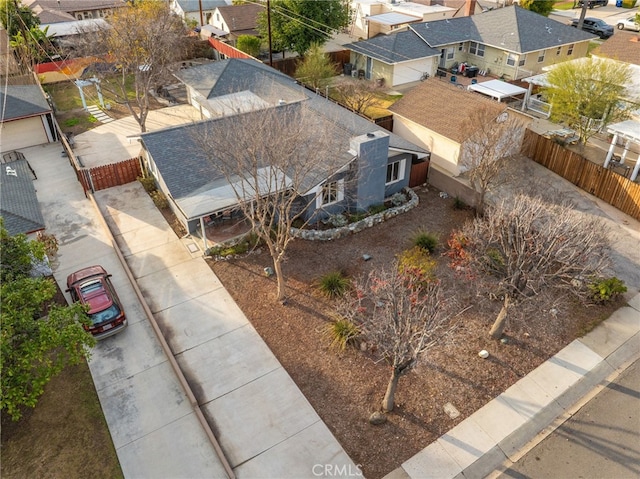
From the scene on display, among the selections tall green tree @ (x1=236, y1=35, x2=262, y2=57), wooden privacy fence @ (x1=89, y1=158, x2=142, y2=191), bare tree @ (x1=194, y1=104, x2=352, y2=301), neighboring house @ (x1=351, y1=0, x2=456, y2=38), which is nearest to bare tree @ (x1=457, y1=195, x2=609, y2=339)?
bare tree @ (x1=194, y1=104, x2=352, y2=301)

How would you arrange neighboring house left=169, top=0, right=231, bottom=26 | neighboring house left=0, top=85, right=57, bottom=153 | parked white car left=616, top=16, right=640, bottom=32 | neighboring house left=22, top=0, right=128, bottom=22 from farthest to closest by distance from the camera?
neighboring house left=169, top=0, right=231, bottom=26
neighboring house left=22, top=0, right=128, bottom=22
parked white car left=616, top=16, right=640, bottom=32
neighboring house left=0, top=85, right=57, bottom=153

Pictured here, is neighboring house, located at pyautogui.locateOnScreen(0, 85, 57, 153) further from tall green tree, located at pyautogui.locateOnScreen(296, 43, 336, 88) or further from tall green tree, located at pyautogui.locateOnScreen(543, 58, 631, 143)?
tall green tree, located at pyautogui.locateOnScreen(543, 58, 631, 143)

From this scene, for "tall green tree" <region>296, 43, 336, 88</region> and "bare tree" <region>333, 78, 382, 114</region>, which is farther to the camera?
"tall green tree" <region>296, 43, 336, 88</region>

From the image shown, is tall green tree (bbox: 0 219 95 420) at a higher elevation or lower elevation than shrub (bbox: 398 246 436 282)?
higher

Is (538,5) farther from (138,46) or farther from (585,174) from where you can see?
(138,46)

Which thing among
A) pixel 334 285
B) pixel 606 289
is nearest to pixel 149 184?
pixel 334 285

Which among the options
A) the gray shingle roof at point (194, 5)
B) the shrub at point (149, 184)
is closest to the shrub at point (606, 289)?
the shrub at point (149, 184)
